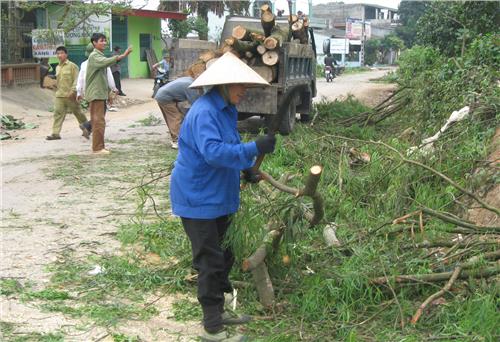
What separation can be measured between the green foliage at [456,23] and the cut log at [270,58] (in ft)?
15.0

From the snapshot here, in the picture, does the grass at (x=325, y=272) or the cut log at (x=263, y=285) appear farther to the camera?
the cut log at (x=263, y=285)

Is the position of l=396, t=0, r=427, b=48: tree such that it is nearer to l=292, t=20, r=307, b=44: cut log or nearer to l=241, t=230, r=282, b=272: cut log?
l=292, t=20, r=307, b=44: cut log

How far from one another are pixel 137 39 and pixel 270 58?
22046mm

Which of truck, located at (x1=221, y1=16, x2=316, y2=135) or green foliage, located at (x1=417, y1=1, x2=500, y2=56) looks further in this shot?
green foliage, located at (x1=417, y1=1, x2=500, y2=56)

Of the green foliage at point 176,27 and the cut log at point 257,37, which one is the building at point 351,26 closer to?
the green foliage at point 176,27

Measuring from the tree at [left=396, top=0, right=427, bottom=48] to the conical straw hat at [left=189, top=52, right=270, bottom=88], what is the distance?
194 feet

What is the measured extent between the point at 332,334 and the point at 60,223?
333 centimetres

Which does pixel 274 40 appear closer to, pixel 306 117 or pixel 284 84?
pixel 284 84

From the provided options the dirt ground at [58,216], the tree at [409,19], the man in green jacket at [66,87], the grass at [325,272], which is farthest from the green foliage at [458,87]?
the tree at [409,19]

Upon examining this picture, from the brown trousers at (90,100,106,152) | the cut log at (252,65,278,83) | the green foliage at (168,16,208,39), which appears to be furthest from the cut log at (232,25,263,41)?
the green foliage at (168,16,208,39)

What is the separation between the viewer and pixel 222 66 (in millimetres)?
3773

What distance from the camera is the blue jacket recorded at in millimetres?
3561

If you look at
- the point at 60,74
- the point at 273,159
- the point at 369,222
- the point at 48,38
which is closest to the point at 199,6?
the point at 48,38

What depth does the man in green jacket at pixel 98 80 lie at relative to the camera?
952 centimetres
